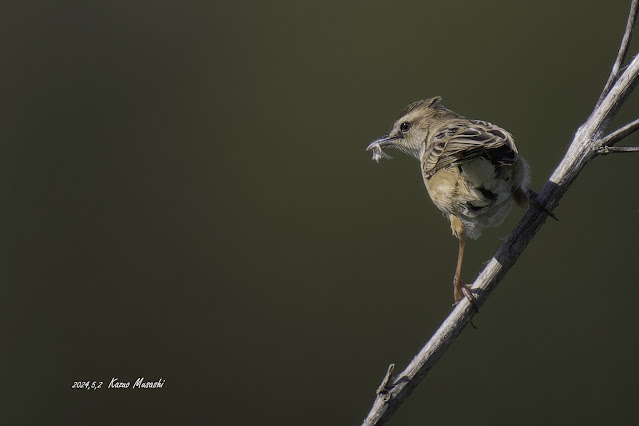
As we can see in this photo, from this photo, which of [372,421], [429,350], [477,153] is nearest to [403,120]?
[477,153]

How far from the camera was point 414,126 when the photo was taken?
486 centimetres

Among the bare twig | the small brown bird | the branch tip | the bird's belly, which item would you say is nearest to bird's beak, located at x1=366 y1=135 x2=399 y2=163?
the small brown bird

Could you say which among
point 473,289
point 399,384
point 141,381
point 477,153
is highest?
point 477,153


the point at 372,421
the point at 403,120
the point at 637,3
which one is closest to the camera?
the point at 372,421

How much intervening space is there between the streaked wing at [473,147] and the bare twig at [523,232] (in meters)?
0.29

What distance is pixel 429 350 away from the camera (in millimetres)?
3119

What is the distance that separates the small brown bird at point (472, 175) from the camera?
3371 millimetres

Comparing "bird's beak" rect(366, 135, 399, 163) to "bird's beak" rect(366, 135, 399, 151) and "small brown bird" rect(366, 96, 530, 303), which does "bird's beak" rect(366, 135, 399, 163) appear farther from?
"small brown bird" rect(366, 96, 530, 303)

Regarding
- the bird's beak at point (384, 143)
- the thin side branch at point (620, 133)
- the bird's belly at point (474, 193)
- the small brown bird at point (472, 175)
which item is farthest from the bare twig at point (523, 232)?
the bird's beak at point (384, 143)

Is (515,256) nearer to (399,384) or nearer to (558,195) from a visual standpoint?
(558,195)

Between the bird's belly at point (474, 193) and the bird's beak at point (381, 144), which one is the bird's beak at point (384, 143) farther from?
the bird's belly at point (474, 193)

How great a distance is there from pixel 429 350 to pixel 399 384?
0.76 ft

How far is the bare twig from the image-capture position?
9.98 feet

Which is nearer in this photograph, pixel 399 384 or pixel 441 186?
pixel 399 384
